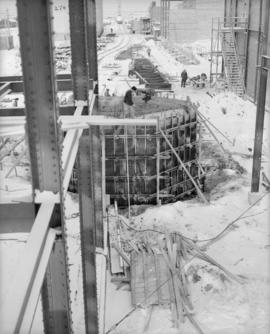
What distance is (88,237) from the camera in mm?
7066

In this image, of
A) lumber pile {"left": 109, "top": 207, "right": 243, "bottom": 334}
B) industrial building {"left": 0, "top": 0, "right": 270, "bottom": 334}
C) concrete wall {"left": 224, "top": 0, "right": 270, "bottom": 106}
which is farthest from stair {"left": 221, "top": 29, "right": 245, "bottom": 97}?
lumber pile {"left": 109, "top": 207, "right": 243, "bottom": 334}

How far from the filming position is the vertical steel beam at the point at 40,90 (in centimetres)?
349

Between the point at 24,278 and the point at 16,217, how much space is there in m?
1.04

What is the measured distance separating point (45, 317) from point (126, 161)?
860 cm

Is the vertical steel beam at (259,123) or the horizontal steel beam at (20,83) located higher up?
the horizontal steel beam at (20,83)

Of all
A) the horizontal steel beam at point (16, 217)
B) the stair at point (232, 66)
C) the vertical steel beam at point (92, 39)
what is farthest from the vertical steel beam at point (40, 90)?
the stair at point (232, 66)

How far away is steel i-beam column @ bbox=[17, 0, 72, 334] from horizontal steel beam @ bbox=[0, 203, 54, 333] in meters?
0.30

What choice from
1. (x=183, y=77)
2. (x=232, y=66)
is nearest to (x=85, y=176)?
(x=232, y=66)

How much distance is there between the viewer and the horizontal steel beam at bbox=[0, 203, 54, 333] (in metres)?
2.61

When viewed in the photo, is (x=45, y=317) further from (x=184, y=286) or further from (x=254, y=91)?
(x=254, y=91)

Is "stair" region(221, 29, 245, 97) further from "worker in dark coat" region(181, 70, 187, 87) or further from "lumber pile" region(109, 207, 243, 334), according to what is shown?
"lumber pile" region(109, 207, 243, 334)

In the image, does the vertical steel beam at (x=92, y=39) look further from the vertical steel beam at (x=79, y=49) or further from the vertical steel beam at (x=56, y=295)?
the vertical steel beam at (x=56, y=295)

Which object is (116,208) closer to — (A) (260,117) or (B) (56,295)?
(A) (260,117)

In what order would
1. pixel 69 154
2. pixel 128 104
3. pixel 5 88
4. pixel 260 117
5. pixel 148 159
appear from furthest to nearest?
pixel 128 104 < pixel 148 159 < pixel 260 117 < pixel 5 88 < pixel 69 154
